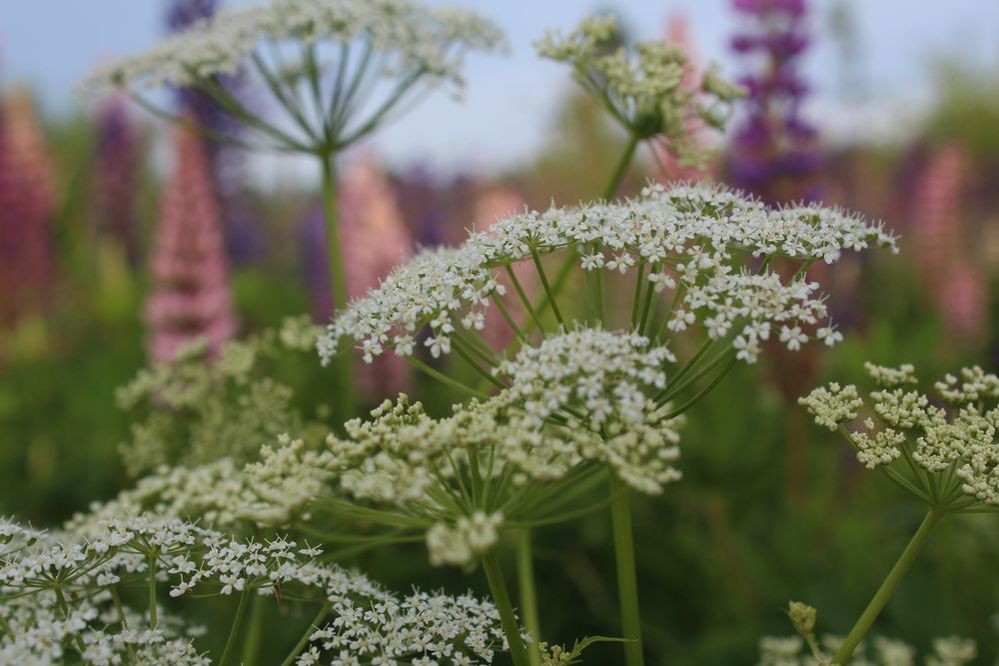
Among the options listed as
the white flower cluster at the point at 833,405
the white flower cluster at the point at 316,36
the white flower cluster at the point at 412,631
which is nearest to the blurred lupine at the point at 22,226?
the white flower cluster at the point at 316,36

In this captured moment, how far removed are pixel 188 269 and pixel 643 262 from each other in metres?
4.37

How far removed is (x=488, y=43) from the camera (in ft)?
9.01

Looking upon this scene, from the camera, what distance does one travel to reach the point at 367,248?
622 cm

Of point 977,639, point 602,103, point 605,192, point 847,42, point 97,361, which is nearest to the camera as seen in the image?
point 605,192

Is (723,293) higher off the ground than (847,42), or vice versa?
(847,42)

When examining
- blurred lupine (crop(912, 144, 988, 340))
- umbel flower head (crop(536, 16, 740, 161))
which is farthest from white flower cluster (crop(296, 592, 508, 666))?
blurred lupine (crop(912, 144, 988, 340))

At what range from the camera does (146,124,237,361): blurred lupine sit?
215 inches

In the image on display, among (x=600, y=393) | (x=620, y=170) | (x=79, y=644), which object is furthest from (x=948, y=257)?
(x=79, y=644)

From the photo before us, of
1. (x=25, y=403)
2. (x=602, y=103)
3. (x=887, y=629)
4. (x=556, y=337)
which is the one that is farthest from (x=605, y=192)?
(x=25, y=403)

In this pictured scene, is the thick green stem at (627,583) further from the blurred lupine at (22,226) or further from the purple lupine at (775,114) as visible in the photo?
the blurred lupine at (22,226)

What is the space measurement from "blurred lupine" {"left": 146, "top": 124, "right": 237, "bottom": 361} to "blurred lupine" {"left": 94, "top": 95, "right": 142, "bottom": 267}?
3.02 m

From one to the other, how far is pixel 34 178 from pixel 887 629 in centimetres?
695

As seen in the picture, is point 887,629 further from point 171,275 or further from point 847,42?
point 847,42

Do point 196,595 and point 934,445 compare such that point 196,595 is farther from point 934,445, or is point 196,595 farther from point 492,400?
point 934,445
